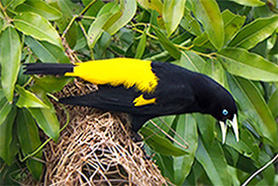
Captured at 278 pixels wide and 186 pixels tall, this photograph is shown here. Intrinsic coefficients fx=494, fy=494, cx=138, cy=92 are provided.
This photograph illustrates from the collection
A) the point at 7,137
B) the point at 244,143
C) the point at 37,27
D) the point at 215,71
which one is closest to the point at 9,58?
the point at 37,27

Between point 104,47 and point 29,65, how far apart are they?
0.41 metres

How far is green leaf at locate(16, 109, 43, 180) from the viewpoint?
5.81 feet

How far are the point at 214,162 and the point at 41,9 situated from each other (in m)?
0.94

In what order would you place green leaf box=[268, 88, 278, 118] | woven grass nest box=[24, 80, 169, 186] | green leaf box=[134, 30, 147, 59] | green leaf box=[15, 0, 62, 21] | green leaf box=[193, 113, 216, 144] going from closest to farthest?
1. woven grass nest box=[24, 80, 169, 186]
2. green leaf box=[15, 0, 62, 21]
3. green leaf box=[134, 30, 147, 59]
4. green leaf box=[193, 113, 216, 144]
5. green leaf box=[268, 88, 278, 118]

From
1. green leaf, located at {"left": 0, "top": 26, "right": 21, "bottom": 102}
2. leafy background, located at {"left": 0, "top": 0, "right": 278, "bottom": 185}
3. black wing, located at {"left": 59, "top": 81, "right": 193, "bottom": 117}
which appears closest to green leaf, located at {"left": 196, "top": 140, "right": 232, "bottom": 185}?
leafy background, located at {"left": 0, "top": 0, "right": 278, "bottom": 185}

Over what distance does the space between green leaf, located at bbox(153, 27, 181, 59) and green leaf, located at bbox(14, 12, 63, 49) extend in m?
0.39

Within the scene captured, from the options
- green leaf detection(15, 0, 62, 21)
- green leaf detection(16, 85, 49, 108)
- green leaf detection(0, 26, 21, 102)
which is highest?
green leaf detection(15, 0, 62, 21)

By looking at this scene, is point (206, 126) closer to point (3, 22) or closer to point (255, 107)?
point (255, 107)

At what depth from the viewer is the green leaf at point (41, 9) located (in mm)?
1789

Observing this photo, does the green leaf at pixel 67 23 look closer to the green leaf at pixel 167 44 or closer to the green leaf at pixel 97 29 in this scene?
the green leaf at pixel 97 29

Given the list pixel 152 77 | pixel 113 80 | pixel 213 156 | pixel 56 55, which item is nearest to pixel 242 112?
pixel 213 156

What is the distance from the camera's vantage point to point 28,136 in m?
1.83

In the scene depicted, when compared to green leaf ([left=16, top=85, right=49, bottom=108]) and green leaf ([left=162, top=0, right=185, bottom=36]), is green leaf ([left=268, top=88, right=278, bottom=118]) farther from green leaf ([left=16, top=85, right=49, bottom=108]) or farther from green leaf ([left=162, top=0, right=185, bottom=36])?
green leaf ([left=16, top=85, right=49, bottom=108])

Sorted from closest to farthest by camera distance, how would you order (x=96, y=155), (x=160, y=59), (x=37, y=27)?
(x=96, y=155) < (x=37, y=27) < (x=160, y=59)
